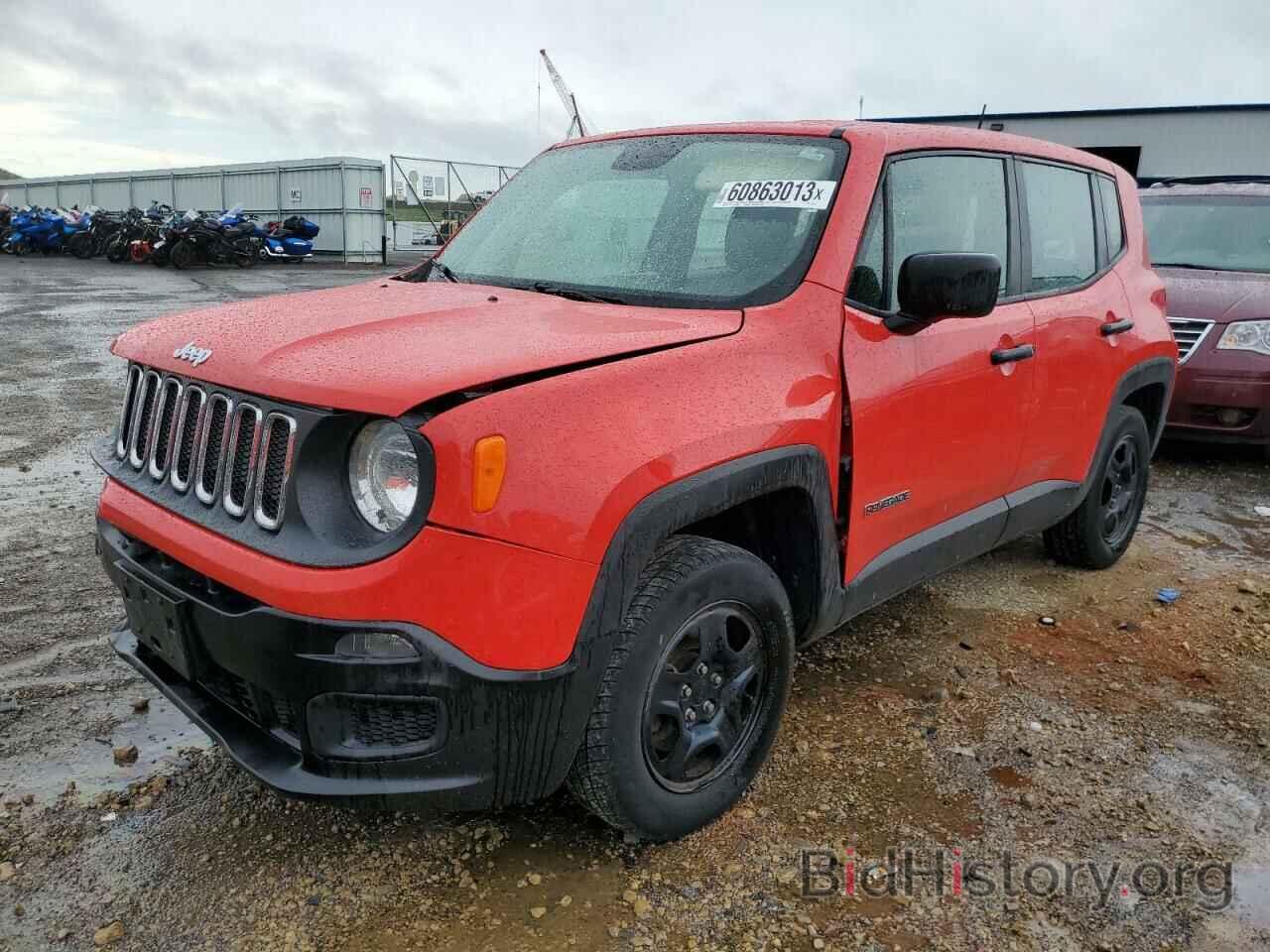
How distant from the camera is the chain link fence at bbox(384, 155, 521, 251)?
2622cm

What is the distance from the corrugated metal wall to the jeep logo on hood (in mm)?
24369

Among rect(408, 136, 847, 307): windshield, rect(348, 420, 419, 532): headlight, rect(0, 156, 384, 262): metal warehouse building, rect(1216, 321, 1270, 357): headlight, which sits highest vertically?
rect(0, 156, 384, 262): metal warehouse building

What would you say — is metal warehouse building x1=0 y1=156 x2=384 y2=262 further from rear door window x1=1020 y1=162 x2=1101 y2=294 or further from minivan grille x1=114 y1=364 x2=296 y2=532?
minivan grille x1=114 y1=364 x2=296 y2=532

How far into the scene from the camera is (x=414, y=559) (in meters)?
2.00

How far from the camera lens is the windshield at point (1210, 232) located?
712 centimetres

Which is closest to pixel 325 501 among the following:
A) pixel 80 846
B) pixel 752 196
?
pixel 80 846

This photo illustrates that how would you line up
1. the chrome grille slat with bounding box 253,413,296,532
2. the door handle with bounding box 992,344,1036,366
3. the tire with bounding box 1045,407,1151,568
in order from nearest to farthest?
1. the chrome grille slat with bounding box 253,413,296,532
2. the door handle with bounding box 992,344,1036,366
3. the tire with bounding box 1045,407,1151,568

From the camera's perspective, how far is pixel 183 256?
23016mm

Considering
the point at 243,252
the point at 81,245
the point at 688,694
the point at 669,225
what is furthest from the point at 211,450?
the point at 81,245

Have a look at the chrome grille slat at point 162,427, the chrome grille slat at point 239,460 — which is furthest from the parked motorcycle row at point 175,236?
the chrome grille slat at point 239,460

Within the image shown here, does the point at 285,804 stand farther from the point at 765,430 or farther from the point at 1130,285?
the point at 1130,285

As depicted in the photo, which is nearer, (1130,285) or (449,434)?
(449,434)

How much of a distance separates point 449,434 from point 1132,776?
2.33 m

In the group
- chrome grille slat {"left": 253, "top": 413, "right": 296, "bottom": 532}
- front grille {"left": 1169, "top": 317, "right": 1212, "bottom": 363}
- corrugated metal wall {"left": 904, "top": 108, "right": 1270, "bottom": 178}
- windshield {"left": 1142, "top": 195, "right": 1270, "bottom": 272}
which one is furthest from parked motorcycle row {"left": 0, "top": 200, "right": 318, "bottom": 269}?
chrome grille slat {"left": 253, "top": 413, "right": 296, "bottom": 532}
